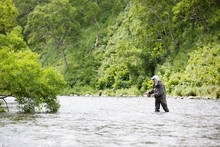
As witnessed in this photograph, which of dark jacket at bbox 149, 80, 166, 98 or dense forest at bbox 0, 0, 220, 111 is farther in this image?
dense forest at bbox 0, 0, 220, 111

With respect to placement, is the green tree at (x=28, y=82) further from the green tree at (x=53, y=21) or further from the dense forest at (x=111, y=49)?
the green tree at (x=53, y=21)

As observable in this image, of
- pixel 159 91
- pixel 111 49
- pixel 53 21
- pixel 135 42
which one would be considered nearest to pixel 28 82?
pixel 159 91

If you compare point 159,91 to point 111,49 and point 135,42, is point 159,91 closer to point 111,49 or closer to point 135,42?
point 135,42

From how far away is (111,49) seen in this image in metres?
46.9

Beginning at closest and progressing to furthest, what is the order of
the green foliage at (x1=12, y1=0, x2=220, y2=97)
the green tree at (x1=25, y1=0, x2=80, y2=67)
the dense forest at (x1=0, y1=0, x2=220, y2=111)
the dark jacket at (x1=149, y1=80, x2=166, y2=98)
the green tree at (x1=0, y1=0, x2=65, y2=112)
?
the dark jacket at (x1=149, y1=80, x2=166, y2=98)
the green tree at (x1=0, y1=0, x2=65, y2=112)
the dense forest at (x1=0, y1=0, x2=220, y2=111)
the green foliage at (x1=12, y1=0, x2=220, y2=97)
the green tree at (x1=25, y1=0, x2=80, y2=67)

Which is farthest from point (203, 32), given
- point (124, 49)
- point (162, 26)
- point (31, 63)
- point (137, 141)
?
point (137, 141)

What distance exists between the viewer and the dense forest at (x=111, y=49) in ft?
53.6

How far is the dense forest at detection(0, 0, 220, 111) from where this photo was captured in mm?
16344

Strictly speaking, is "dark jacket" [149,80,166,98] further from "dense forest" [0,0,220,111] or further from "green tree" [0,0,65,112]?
"green tree" [0,0,65,112]

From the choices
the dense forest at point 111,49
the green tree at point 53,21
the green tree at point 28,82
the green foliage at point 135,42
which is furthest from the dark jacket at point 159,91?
the green tree at point 53,21

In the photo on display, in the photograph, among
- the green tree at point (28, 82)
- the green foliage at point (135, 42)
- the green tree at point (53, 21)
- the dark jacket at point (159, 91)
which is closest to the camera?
the dark jacket at point (159, 91)

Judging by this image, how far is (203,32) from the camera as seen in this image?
3472 centimetres

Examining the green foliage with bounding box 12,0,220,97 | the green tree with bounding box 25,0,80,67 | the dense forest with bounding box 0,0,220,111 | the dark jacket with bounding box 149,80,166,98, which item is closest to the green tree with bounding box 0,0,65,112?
the dense forest with bounding box 0,0,220,111

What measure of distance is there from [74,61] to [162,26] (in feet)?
62.6
